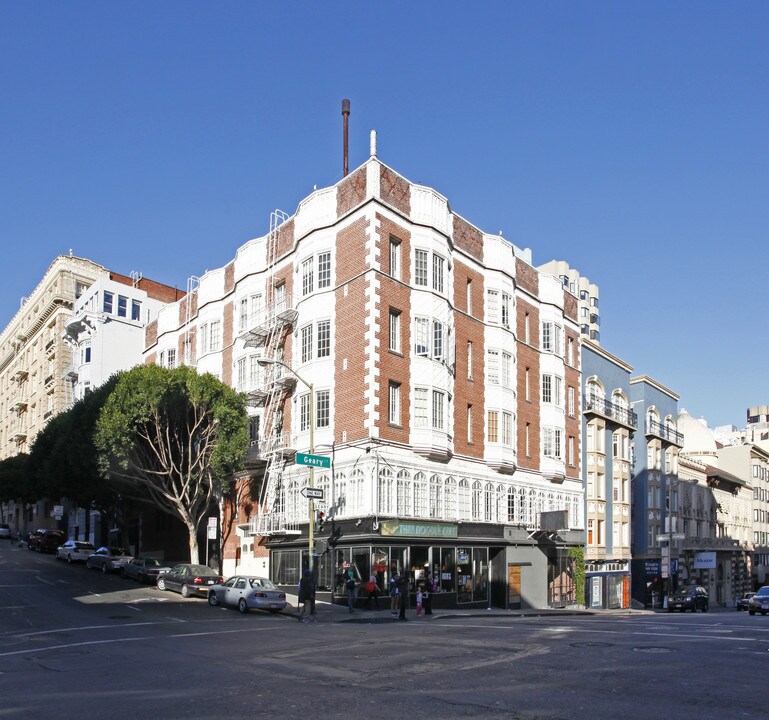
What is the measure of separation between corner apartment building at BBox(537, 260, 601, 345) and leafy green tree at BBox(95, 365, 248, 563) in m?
83.6

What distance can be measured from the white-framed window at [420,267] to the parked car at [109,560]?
22.8 m

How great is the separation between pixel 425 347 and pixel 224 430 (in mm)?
10818

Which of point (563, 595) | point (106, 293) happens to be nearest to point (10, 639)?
point (563, 595)

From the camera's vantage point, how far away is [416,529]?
36.4m

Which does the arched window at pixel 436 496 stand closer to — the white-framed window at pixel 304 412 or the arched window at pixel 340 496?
the arched window at pixel 340 496

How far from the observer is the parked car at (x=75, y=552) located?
5381cm

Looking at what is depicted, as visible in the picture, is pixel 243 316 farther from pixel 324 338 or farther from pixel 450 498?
pixel 450 498

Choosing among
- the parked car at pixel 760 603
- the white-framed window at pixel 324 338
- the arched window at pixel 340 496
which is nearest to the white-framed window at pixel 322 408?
the white-framed window at pixel 324 338

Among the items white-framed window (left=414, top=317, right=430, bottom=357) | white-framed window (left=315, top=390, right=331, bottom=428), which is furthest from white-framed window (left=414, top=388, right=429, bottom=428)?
white-framed window (left=315, top=390, right=331, bottom=428)

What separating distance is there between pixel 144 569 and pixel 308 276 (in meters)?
17.5

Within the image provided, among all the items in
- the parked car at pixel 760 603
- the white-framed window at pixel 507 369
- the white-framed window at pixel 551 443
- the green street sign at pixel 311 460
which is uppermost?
the white-framed window at pixel 507 369

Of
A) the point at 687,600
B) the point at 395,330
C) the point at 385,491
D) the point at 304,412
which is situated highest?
the point at 395,330

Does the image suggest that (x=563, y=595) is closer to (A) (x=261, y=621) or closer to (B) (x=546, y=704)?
(A) (x=261, y=621)

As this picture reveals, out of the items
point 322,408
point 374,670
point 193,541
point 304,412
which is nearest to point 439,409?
point 322,408
